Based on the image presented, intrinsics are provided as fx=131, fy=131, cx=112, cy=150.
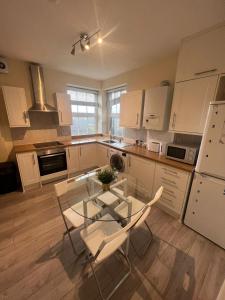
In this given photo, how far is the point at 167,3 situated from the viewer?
4.11ft

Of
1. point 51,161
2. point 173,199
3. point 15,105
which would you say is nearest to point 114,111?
point 51,161

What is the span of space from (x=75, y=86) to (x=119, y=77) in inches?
49.3

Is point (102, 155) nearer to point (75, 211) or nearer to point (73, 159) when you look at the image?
point (73, 159)

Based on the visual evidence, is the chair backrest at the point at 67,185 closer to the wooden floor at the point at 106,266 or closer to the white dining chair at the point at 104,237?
the white dining chair at the point at 104,237

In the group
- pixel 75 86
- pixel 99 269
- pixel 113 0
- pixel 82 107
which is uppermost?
pixel 113 0

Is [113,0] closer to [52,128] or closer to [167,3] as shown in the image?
[167,3]

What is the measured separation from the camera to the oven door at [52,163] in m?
2.83

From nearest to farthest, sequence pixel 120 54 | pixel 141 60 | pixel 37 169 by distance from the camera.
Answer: pixel 120 54 < pixel 141 60 < pixel 37 169

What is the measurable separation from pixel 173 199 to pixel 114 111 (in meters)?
2.92

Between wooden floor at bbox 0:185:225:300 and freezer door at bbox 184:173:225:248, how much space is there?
139 mm

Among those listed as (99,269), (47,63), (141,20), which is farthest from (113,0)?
(99,269)

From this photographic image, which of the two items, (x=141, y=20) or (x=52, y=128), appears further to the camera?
(x=52, y=128)

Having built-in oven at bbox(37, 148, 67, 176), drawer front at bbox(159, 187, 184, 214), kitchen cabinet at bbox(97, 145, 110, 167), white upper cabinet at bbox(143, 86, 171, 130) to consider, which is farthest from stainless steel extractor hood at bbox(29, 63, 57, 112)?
drawer front at bbox(159, 187, 184, 214)

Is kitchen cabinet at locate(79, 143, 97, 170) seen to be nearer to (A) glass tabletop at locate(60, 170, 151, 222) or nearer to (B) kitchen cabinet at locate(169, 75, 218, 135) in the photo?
(A) glass tabletop at locate(60, 170, 151, 222)
